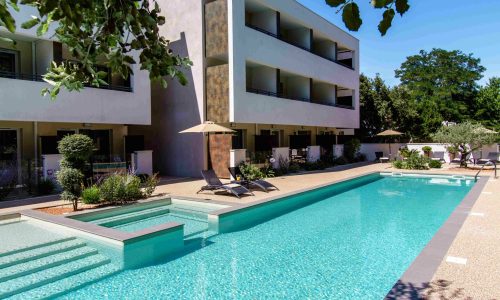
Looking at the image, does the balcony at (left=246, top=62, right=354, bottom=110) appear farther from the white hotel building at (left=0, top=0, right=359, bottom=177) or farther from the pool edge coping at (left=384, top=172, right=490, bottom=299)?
the pool edge coping at (left=384, top=172, right=490, bottom=299)

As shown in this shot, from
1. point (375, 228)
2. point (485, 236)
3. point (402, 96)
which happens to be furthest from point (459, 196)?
point (402, 96)

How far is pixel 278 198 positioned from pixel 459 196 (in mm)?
7950

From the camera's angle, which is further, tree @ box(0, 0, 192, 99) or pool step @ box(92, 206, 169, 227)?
pool step @ box(92, 206, 169, 227)

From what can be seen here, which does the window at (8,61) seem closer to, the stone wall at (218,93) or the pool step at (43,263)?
the stone wall at (218,93)

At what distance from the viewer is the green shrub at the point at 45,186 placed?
43.7 feet

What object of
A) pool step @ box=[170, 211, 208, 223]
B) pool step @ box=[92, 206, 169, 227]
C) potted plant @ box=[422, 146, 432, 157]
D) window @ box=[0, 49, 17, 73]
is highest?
window @ box=[0, 49, 17, 73]

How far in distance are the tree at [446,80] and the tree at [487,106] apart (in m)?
0.78

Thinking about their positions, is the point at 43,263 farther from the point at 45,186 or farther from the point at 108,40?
the point at 45,186

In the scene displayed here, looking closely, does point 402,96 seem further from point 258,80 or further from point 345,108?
point 258,80

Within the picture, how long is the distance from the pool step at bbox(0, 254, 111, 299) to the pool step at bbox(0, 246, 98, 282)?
0.21 ft

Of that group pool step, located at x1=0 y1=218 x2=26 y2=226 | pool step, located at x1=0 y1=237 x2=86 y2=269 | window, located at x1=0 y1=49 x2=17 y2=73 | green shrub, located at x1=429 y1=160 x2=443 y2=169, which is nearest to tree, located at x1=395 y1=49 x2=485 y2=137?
green shrub, located at x1=429 y1=160 x2=443 y2=169

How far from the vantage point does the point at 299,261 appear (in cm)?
748

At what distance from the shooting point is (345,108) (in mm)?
29953

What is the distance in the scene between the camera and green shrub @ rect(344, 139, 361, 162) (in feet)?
95.4
